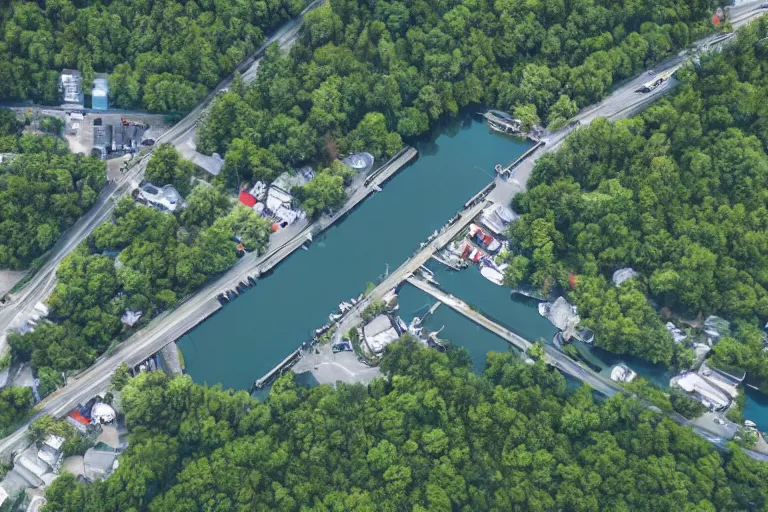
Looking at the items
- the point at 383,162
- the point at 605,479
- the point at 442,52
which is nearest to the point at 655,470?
the point at 605,479

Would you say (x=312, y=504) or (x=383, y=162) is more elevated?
(x=383, y=162)

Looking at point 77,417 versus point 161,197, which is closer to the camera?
point 77,417

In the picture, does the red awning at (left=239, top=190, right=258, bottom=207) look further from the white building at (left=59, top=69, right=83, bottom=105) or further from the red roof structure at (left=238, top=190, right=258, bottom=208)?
the white building at (left=59, top=69, right=83, bottom=105)

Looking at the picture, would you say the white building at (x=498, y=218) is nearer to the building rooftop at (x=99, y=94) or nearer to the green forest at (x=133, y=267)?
the green forest at (x=133, y=267)

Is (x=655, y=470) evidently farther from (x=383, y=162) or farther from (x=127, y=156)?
(x=127, y=156)

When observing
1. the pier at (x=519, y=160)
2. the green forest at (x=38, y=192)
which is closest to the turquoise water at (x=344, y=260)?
the pier at (x=519, y=160)

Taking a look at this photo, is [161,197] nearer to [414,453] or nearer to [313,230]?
[313,230]

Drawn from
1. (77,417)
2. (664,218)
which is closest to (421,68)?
(664,218)

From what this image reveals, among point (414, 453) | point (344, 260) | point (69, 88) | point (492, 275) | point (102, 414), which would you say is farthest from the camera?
point (69, 88)
